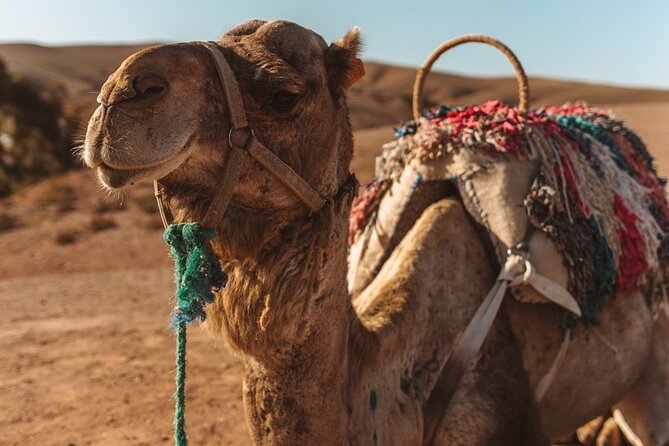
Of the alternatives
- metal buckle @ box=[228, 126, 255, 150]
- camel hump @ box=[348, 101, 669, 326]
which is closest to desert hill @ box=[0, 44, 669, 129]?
A: camel hump @ box=[348, 101, 669, 326]

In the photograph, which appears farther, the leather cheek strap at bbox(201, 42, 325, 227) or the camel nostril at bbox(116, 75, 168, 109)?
the leather cheek strap at bbox(201, 42, 325, 227)

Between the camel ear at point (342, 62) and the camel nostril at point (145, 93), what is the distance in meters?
0.75

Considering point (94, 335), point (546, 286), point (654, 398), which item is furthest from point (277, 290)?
point (94, 335)

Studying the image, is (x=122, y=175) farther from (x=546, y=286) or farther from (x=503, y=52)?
(x=503, y=52)

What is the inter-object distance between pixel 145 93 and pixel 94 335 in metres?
6.05

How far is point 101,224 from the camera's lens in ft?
51.0

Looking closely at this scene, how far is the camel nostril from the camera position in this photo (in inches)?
72.3

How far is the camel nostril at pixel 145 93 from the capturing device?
1.84 metres

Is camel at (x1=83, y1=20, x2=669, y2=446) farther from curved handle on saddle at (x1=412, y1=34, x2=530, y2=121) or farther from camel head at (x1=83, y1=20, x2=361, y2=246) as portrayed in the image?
curved handle on saddle at (x1=412, y1=34, x2=530, y2=121)

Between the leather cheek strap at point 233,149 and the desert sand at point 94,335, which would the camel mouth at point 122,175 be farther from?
Result: the desert sand at point 94,335

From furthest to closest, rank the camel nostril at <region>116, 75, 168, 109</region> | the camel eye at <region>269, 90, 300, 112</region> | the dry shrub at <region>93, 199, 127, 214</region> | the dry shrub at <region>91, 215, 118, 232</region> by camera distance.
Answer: the dry shrub at <region>93, 199, 127, 214</region> < the dry shrub at <region>91, 215, 118, 232</region> < the camel eye at <region>269, 90, 300, 112</region> < the camel nostril at <region>116, 75, 168, 109</region>

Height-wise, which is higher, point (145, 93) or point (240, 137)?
point (145, 93)

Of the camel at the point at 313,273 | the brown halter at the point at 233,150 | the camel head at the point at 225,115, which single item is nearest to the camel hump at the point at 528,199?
the camel at the point at 313,273

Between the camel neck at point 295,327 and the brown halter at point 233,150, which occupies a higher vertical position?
the brown halter at point 233,150
